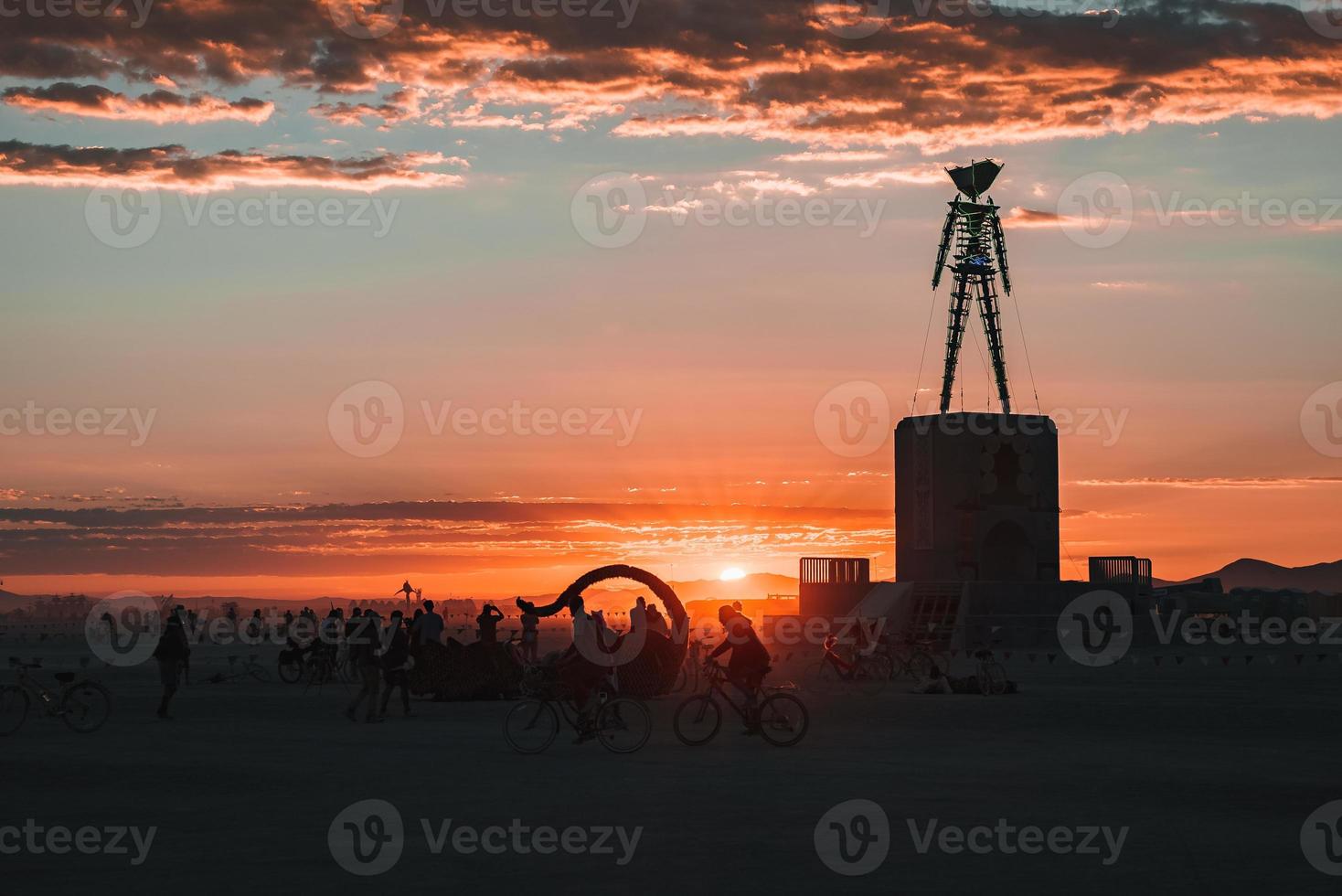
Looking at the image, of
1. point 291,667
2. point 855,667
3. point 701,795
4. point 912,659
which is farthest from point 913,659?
point 701,795

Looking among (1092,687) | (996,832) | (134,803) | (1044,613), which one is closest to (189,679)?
(1092,687)

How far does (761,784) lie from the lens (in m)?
16.5

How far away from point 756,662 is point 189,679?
24.4m

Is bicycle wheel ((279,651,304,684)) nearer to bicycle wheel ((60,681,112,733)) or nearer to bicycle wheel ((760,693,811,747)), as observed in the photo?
bicycle wheel ((60,681,112,733))

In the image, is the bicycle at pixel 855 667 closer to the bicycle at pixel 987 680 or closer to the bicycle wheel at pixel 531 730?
the bicycle at pixel 987 680

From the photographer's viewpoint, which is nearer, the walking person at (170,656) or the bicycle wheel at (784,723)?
the bicycle wheel at (784,723)

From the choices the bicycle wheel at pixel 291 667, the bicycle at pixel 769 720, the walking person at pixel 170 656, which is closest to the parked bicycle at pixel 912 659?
the bicycle wheel at pixel 291 667

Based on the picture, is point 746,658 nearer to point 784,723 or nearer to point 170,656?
point 784,723

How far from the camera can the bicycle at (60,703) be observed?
23.7 metres

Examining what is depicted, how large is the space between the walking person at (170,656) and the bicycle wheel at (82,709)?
1.61 metres

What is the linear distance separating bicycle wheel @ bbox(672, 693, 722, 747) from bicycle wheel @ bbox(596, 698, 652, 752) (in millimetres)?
744

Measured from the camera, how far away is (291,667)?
4062 cm

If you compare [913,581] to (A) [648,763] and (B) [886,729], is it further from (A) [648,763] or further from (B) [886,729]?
(A) [648,763]

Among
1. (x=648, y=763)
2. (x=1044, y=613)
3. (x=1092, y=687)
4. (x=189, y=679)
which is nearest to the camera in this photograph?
(x=648, y=763)
